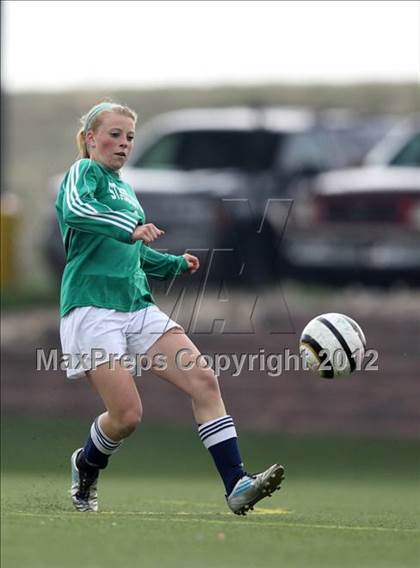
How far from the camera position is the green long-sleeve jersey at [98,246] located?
28.1 feet

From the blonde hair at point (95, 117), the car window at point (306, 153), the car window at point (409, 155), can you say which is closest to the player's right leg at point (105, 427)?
the blonde hair at point (95, 117)

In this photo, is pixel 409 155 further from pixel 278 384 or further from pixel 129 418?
pixel 129 418

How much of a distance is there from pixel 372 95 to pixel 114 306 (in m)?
47.8

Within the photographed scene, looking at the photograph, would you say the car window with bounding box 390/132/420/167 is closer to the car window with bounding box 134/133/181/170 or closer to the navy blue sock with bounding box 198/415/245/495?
the car window with bounding box 134/133/181/170

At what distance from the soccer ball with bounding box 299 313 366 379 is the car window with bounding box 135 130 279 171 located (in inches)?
468

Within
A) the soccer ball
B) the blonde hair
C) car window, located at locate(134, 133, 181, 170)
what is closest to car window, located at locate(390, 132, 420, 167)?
car window, located at locate(134, 133, 181, 170)

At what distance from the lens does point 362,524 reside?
8.74m

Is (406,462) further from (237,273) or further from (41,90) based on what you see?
(41,90)

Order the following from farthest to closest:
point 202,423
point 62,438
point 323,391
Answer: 1. point 323,391
2. point 62,438
3. point 202,423

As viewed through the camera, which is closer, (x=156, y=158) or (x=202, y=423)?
(x=202, y=423)

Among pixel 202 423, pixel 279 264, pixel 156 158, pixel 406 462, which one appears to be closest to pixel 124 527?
pixel 202 423

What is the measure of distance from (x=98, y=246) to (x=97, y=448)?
1037 millimetres

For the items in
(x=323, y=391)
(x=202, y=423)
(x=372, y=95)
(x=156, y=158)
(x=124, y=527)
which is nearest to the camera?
(x=124, y=527)

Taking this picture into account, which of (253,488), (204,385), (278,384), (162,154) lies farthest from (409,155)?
(253,488)
